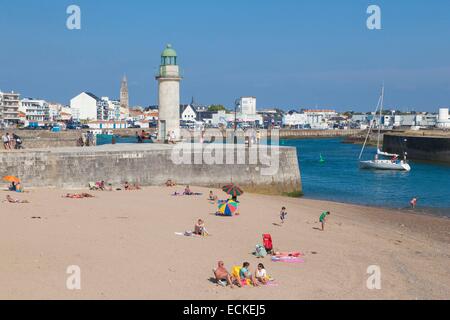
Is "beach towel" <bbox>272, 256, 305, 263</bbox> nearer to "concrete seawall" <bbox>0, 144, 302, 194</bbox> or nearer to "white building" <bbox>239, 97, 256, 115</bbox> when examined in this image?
"concrete seawall" <bbox>0, 144, 302, 194</bbox>

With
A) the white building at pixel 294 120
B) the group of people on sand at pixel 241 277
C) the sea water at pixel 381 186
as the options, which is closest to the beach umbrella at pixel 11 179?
the group of people on sand at pixel 241 277

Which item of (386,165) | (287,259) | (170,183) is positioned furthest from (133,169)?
(386,165)

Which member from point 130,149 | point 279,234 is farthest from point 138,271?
point 130,149

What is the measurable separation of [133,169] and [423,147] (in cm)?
4311

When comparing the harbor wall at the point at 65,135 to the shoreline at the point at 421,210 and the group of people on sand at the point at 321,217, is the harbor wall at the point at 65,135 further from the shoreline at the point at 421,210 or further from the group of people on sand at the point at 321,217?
the group of people on sand at the point at 321,217

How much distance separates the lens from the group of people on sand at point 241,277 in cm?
1020

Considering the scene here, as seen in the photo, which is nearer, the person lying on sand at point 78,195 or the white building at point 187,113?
the person lying on sand at point 78,195

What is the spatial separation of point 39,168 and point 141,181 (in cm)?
434

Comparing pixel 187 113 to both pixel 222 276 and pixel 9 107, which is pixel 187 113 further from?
pixel 222 276

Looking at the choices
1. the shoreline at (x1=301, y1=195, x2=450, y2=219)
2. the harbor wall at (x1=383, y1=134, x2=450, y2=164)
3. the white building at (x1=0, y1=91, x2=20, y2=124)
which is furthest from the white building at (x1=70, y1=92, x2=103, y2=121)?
the shoreline at (x1=301, y1=195, x2=450, y2=219)

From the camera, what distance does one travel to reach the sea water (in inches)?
1048

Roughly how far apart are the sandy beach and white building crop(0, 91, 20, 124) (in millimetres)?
84077

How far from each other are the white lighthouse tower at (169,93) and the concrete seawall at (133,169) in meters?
6.29
